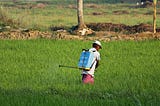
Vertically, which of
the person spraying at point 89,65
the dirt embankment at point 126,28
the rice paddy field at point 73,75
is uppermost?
the person spraying at point 89,65

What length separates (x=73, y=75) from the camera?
10820 mm

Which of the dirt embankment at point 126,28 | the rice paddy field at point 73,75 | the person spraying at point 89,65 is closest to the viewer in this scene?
the rice paddy field at point 73,75

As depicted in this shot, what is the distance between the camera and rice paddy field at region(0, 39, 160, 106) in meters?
8.07

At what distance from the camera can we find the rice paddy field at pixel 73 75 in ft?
26.5

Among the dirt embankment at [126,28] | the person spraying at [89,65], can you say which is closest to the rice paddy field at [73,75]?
the person spraying at [89,65]

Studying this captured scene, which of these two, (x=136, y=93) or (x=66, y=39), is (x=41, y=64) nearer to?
(x=136, y=93)

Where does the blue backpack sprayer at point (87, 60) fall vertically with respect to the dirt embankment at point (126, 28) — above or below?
above

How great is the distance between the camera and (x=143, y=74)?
1078 centimetres

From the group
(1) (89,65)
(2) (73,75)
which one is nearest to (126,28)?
(2) (73,75)

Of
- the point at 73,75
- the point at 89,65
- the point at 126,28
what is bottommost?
the point at 126,28

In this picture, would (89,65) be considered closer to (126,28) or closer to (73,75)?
(73,75)

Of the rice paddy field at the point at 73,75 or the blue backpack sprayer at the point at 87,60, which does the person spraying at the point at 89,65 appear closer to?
→ the blue backpack sprayer at the point at 87,60

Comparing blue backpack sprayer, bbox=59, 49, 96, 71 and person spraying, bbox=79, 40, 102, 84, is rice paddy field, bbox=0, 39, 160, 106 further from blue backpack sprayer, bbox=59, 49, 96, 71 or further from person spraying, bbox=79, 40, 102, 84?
blue backpack sprayer, bbox=59, 49, 96, 71

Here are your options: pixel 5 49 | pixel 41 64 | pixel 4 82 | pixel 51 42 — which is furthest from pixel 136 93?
pixel 51 42
